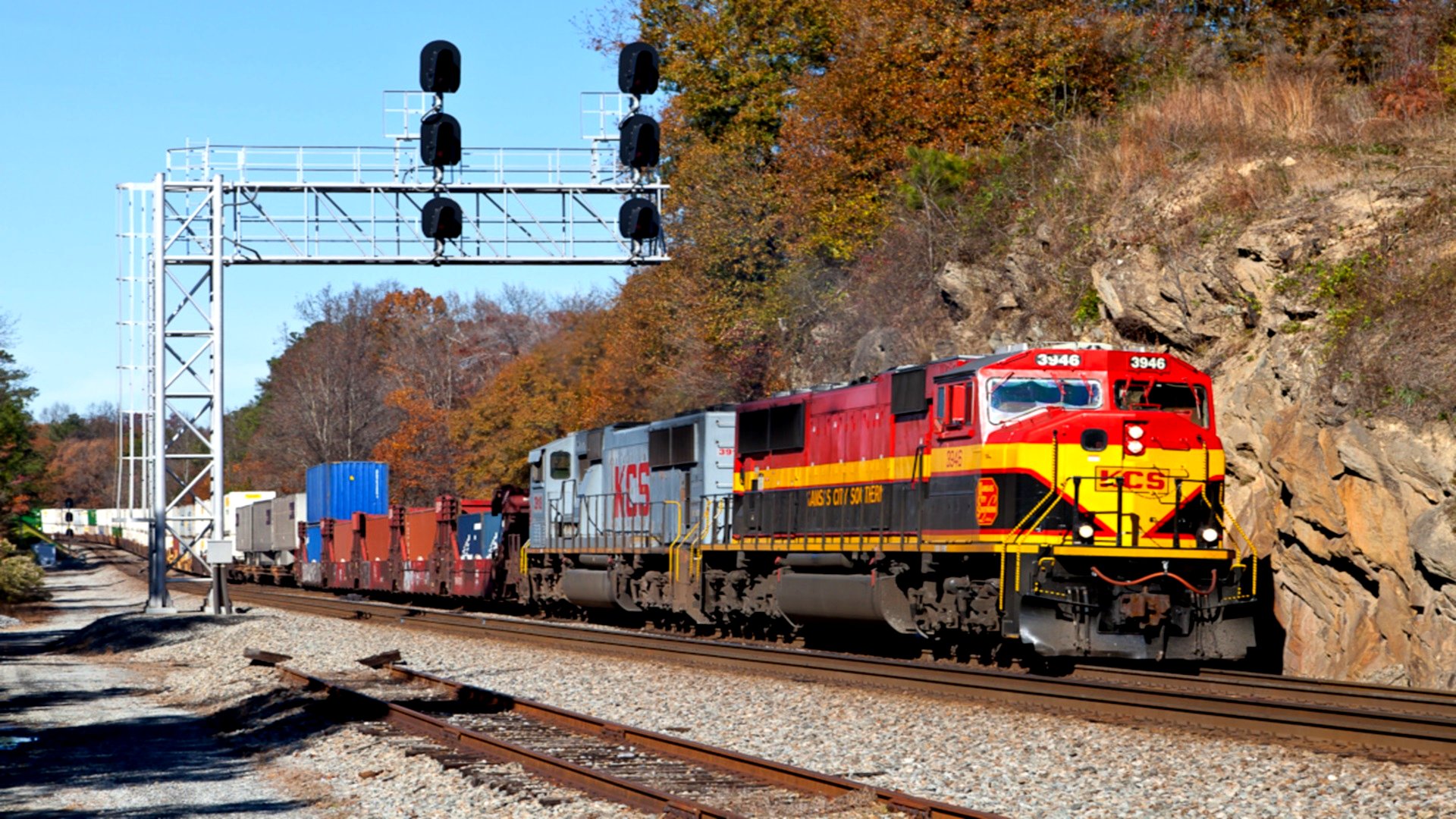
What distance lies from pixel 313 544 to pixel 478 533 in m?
13.8

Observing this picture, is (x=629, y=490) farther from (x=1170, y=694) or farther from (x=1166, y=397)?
(x=1170, y=694)

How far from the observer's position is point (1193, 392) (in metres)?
16.7

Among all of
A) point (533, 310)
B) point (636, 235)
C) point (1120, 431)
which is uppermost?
point (533, 310)

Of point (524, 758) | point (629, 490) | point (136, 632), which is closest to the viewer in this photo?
point (524, 758)

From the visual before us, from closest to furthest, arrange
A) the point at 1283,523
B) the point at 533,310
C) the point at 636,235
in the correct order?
the point at 1283,523 < the point at 636,235 < the point at 533,310

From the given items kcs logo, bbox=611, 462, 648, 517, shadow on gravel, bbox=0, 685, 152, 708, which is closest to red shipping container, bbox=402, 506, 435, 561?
kcs logo, bbox=611, 462, 648, 517

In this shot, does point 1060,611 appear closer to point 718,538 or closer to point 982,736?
point 982,736

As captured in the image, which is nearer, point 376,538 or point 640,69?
point 640,69

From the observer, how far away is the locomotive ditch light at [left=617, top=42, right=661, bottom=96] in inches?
921

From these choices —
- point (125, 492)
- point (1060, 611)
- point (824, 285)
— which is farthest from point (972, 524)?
point (125, 492)

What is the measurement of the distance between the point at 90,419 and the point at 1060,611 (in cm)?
20476

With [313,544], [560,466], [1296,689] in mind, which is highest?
[560,466]

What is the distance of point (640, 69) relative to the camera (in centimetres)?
2352

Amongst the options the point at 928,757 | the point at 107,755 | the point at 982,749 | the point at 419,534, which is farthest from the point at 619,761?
the point at 419,534
